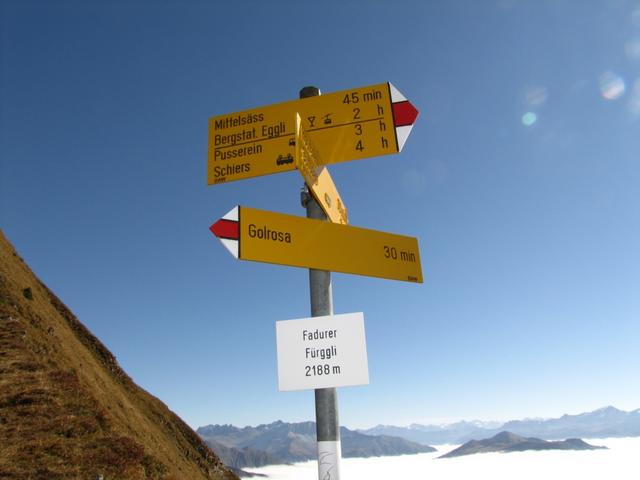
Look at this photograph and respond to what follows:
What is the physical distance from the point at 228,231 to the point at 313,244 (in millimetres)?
795

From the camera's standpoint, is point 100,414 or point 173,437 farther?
point 173,437

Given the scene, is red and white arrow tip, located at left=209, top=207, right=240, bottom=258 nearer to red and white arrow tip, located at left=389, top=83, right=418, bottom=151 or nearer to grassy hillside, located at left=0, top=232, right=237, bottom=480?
red and white arrow tip, located at left=389, top=83, right=418, bottom=151

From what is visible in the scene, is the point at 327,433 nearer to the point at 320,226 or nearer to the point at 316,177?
the point at 320,226

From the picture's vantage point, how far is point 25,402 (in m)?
20.4

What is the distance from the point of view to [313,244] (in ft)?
13.3

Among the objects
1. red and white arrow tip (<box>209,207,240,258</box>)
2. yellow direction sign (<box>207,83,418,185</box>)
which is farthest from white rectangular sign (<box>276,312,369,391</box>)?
yellow direction sign (<box>207,83,418,185</box>)

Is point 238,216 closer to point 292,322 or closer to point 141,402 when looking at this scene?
point 292,322

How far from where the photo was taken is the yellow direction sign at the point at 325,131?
458 cm

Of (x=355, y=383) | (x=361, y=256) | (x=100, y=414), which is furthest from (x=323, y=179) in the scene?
(x=100, y=414)

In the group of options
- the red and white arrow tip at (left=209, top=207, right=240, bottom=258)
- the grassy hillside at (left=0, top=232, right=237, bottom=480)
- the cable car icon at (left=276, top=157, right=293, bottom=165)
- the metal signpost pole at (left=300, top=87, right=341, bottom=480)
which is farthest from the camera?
the grassy hillside at (left=0, top=232, right=237, bottom=480)

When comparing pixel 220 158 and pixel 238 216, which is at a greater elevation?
pixel 220 158

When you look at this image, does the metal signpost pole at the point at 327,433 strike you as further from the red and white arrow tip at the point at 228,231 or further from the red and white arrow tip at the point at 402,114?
the red and white arrow tip at the point at 402,114

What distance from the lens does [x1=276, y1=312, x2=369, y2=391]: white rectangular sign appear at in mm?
3502

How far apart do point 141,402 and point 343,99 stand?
2493 inches
